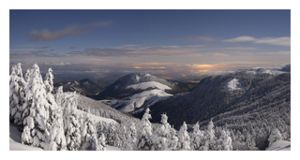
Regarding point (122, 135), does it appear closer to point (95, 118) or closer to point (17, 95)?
point (95, 118)

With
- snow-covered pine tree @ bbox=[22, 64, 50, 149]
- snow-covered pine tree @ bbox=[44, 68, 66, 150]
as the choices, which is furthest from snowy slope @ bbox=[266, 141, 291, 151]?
snow-covered pine tree @ bbox=[22, 64, 50, 149]

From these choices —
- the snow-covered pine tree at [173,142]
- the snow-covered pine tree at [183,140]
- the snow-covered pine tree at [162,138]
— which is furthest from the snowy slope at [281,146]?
the snow-covered pine tree at [162,138]

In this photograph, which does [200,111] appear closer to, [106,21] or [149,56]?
[149,56]

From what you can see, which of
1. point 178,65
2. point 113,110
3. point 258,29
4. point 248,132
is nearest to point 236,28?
point 258,29

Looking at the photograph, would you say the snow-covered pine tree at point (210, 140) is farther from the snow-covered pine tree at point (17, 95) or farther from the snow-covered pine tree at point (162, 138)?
the snow-covered pine tree at point (17, 95)

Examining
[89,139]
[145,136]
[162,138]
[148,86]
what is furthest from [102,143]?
[148,86]
